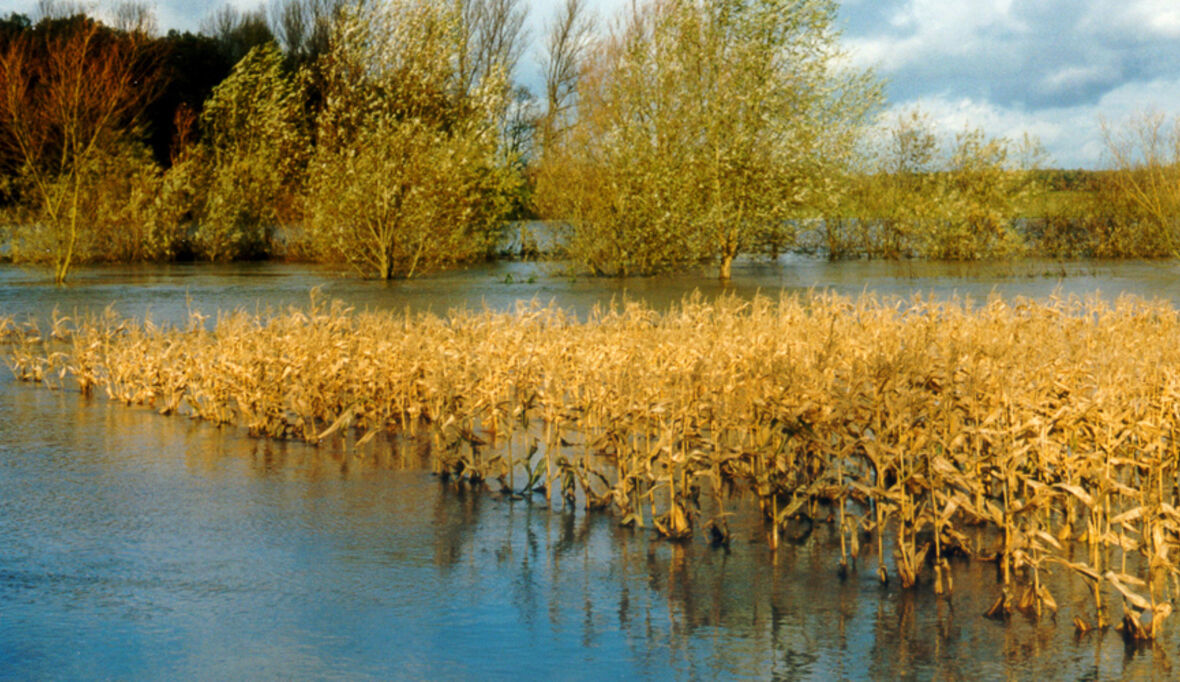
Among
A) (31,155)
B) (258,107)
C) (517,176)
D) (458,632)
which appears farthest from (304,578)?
(258,107)

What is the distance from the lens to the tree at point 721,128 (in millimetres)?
24953

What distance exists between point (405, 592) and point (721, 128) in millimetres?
20725

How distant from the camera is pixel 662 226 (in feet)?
86.5

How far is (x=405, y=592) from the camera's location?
582 centimetres

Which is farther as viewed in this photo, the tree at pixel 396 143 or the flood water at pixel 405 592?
the tree at pixel 396 143

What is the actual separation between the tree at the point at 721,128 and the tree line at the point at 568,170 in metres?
0.05

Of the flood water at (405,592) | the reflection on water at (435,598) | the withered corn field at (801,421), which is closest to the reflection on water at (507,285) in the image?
the withered corn field at (801,421)

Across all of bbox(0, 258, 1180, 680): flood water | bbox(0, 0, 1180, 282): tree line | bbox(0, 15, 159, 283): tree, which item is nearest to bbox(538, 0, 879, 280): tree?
bbox(0, 0, 1180, 282): tree line

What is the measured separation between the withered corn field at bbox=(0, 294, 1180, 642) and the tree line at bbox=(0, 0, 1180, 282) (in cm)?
1412

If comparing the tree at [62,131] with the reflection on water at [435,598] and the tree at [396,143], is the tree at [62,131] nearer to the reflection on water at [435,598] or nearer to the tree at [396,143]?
the tree at [396,143]

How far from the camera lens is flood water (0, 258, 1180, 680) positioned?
16.1 feet

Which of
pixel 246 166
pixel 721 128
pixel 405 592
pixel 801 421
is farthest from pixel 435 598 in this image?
pixel 246 166

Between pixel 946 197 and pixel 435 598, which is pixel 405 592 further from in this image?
pixel 946 197

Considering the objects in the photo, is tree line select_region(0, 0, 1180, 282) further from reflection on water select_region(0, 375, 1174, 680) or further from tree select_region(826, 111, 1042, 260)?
reflection on water select_region(0, 375, 1174, 680)
